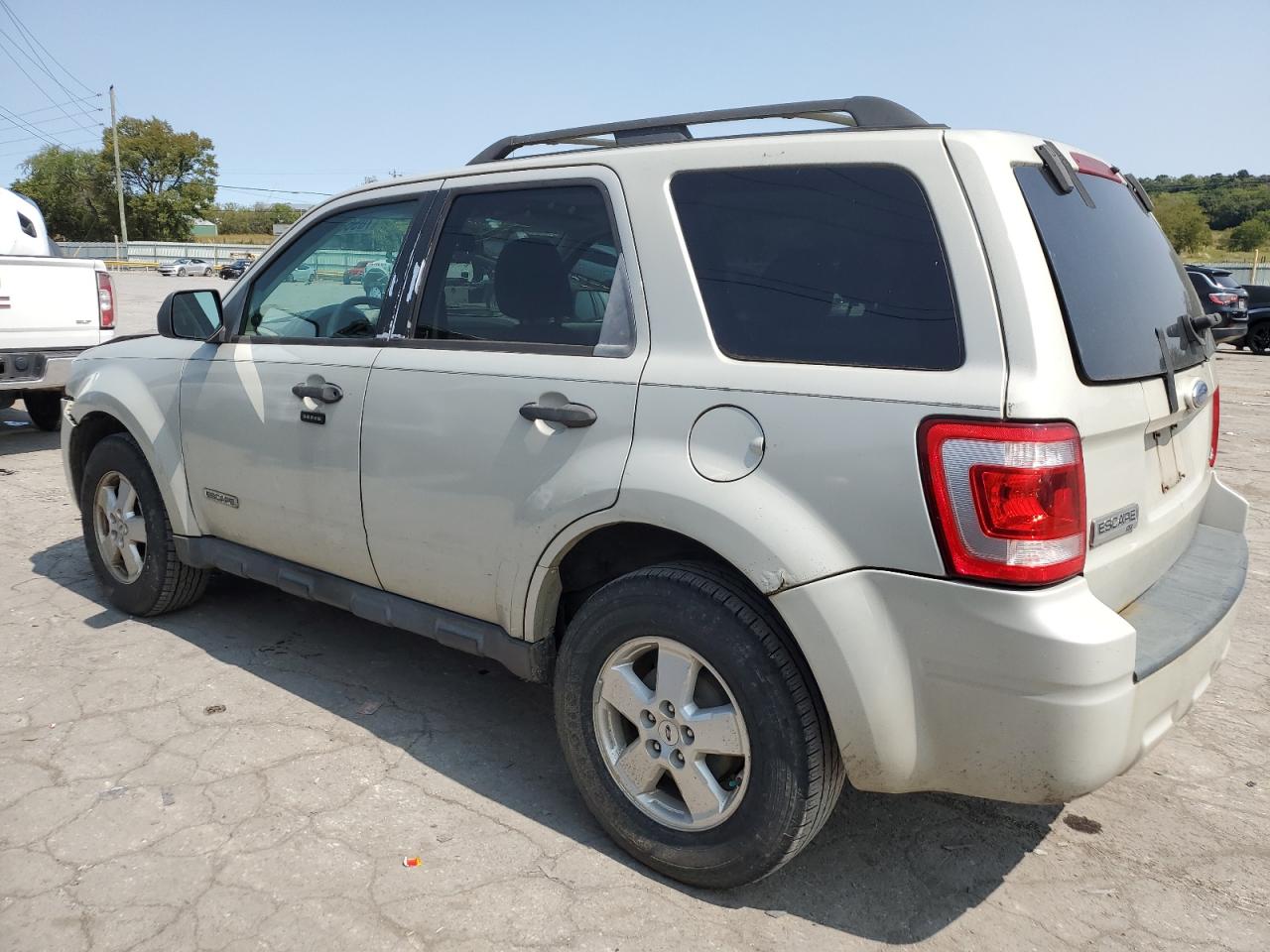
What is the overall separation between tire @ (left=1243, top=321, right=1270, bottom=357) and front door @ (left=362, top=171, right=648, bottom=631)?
22642 mm

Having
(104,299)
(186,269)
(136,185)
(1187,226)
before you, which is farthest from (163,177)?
(104,299)

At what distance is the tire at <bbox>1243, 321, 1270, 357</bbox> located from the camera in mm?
21469

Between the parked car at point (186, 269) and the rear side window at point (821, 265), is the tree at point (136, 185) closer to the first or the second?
the parked car at point (186, 269)

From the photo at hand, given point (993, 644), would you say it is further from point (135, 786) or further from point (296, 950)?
point (135, 786)

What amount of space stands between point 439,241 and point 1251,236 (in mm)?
65888

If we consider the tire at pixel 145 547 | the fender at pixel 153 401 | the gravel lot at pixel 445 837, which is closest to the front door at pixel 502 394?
the gravel lot at pixel 445 837

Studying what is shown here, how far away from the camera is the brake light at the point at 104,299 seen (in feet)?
27.8

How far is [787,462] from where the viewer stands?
7.73 feet

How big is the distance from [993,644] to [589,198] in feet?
5.54

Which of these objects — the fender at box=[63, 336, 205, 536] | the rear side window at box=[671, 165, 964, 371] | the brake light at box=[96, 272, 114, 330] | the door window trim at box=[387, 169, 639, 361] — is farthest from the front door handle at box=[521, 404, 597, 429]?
the brake light at box=[96, 272, 114, 330]

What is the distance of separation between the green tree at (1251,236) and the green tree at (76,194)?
85584mm

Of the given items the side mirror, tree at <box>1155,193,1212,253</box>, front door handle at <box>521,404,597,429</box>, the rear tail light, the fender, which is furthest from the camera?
tree at <box>1155,193,1212,253</box>

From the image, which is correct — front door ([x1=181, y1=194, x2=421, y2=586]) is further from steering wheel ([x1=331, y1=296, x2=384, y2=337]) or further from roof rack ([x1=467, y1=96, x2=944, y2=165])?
roof rack ([x1=467, y1=96, x2=944, y2=165])

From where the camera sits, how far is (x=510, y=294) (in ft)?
10.3
